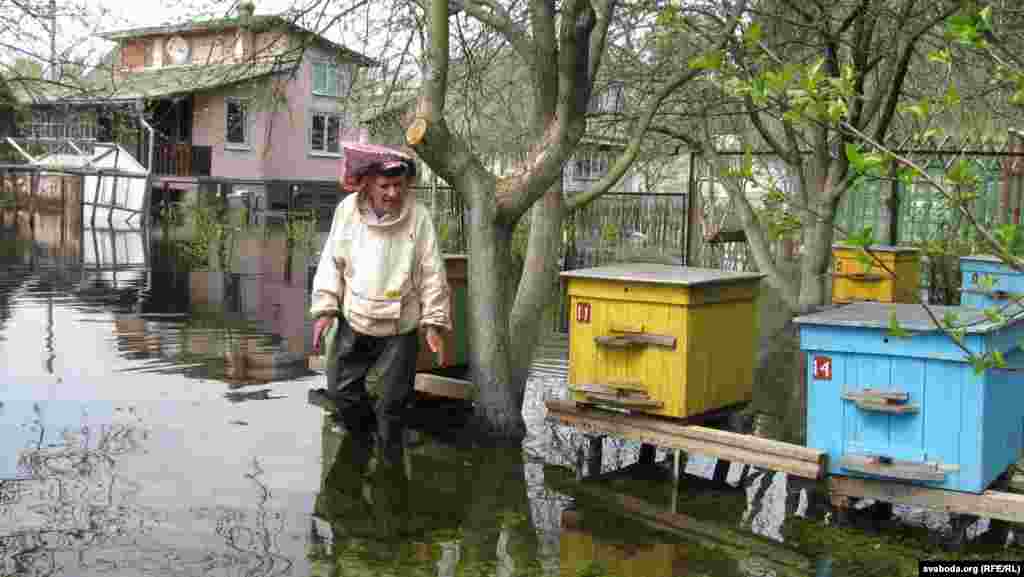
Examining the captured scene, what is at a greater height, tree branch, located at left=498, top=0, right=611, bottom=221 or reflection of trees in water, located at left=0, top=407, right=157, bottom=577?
tree branch, located at left=498, top=0, right=611, bottom=221

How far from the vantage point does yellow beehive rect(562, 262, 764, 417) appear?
747 cm

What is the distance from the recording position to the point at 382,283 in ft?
25.4

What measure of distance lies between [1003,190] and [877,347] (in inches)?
464

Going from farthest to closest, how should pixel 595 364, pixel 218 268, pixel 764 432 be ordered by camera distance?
pixel 218 268 < pixel 764 432 < pixel 595 364

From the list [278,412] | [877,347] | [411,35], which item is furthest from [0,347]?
[877,347]

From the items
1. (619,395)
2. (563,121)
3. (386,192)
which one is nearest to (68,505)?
(386,192)

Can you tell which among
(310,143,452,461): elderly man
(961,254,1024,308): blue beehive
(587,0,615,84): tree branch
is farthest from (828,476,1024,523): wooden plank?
(961,254,1024,308): blue beehive

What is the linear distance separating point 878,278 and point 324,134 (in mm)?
37809

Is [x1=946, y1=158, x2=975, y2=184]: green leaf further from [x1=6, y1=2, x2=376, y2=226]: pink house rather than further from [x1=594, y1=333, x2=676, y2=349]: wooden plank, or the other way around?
[x1=6, y1=2, x2=376, y2=226]: pink house

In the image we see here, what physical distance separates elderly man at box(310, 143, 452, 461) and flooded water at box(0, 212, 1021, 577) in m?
0.56

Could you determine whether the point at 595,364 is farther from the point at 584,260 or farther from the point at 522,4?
the point at 584,260

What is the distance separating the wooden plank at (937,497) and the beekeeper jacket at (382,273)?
2567 millimetres

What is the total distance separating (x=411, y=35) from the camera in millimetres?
11328

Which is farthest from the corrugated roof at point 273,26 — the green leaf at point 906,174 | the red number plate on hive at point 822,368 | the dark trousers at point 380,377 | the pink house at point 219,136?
the pink house at point 219,136
